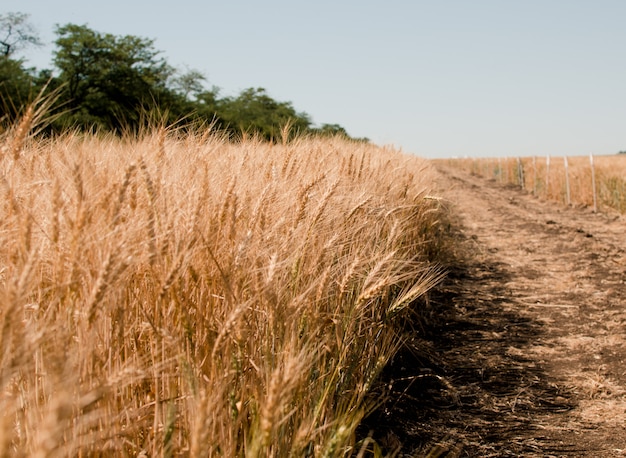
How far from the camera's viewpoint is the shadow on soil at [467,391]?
8.49 feet

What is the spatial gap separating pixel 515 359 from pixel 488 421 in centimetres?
94

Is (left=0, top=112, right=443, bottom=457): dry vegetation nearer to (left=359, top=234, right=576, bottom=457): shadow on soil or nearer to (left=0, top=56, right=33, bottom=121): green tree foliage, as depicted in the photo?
(left=359, top=234, right=576, bottom=457): shadow on soil

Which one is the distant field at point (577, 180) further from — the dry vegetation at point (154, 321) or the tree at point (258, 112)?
the dry vegetation at point (154, 321)

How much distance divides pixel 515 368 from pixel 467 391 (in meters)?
0.50

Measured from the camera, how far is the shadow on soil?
259 centimetres

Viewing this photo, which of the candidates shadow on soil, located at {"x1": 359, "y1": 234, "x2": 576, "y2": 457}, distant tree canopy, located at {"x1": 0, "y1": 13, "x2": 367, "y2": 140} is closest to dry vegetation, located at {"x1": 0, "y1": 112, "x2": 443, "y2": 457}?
shadow on soil, located at {"x1": 359, "y1": 234, "x2": 576, "y2": 457}

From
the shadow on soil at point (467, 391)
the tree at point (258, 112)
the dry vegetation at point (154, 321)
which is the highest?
the tree at point (258, 112)

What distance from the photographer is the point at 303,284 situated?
198 cm

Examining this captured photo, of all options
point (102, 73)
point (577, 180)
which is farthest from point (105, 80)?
point (577, 180)

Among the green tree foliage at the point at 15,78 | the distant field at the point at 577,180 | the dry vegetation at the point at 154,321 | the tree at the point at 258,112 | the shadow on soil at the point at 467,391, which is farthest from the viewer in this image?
the tree at the point at 258,112

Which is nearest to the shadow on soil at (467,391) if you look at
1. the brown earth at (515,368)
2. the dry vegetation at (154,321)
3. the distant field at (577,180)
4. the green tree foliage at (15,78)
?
the brown earth at (515,368)

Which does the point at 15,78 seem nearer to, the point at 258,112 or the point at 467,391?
the point at 258,112

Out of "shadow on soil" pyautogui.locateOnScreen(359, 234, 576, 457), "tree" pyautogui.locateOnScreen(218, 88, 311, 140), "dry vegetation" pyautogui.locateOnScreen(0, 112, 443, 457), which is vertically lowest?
"shadow on soil" pyautogui.locateOnScreen(359, 234, 576, 457)

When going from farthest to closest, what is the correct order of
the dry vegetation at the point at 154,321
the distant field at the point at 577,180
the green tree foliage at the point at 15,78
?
the green tree foliage at the point at 15,78, the distant field at the point at 577,180, the dry vegetation at the point at 154,321
